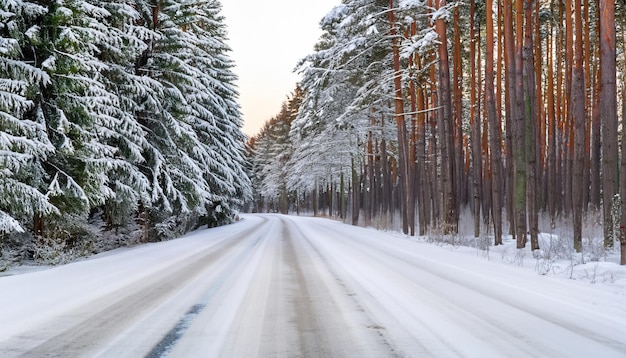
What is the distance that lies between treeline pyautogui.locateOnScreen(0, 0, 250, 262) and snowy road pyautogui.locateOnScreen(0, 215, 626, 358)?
118 inches

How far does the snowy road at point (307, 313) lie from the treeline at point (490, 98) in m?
4.86

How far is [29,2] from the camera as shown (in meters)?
10.5

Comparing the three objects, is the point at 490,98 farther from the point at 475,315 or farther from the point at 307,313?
the point at 307,313

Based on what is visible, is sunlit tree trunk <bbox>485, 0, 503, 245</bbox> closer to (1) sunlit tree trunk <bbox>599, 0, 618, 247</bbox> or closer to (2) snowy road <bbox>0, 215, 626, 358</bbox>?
(1) sunlit tree trunk <bbox>599, 0, 618, 247</bbox>

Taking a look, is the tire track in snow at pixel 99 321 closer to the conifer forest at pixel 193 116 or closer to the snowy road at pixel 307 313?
the snowy road at pixel 307 313

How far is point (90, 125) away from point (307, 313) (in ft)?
30.4

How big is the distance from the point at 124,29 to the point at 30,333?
1428 centimetres

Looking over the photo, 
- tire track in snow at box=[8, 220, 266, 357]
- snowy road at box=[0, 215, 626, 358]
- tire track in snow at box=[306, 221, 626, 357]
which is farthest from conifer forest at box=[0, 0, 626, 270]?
tire track in snow at box=[306, 221, 626, 357]

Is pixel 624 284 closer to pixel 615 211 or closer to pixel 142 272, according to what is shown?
pixel 615 211

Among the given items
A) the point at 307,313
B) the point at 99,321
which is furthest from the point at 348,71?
the point at 99,321

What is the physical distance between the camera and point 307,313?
15.5 ft

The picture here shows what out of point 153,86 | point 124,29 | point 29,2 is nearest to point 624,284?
point 29,2

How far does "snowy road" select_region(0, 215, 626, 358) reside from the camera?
3.53m

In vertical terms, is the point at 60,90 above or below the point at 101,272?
above
